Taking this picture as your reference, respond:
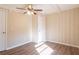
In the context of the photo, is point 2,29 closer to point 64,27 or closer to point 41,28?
point 41,28

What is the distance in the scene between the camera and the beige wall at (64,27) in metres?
3.59

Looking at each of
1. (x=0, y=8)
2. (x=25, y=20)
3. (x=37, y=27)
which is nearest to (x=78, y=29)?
(x=37, y=27)

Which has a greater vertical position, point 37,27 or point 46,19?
point 46,19

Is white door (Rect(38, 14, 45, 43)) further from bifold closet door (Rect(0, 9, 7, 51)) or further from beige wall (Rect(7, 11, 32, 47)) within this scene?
bifold closet door (Rect(0, 9, 7, 51))

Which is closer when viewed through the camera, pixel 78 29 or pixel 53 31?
pixel 78 29

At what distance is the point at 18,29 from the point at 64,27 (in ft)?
6.92

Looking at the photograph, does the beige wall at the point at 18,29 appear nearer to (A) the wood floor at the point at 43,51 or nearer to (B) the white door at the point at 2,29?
(B) the white door at the point at 2,29

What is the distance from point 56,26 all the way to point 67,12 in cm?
96

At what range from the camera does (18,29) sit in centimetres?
378

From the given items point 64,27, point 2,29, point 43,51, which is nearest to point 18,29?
point 2,29

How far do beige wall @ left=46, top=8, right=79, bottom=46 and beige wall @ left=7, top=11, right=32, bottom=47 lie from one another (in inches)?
46.0
